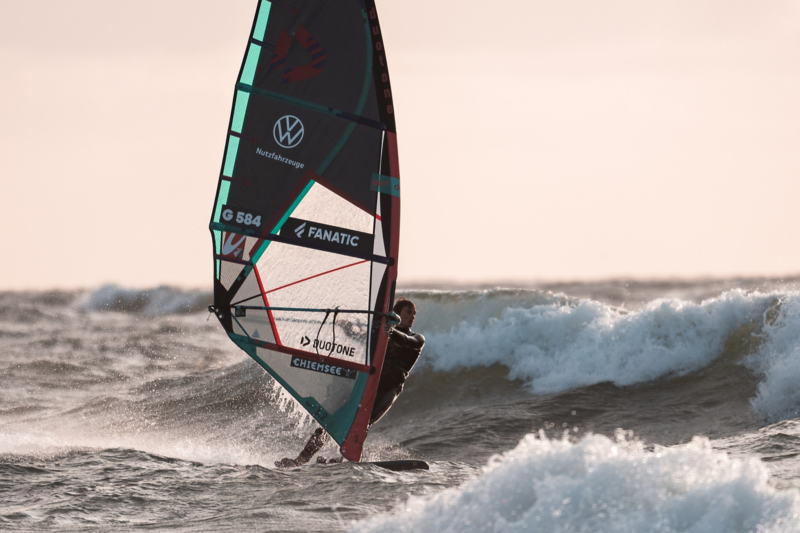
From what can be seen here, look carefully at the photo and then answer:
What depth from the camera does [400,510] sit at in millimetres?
4098

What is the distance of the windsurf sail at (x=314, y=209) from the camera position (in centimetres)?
591

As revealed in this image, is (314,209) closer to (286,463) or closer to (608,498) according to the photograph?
(286,463)

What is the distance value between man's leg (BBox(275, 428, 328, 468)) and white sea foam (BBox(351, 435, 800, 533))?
205 centimetres

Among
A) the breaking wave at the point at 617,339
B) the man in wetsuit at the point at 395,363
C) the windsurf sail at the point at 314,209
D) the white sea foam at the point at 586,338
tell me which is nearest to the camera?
the windsurf sail at the point at 314,209

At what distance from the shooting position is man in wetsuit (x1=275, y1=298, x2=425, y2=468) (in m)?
6.19

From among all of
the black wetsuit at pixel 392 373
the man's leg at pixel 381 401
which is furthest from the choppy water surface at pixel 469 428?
the man's leg at pixel 381 401

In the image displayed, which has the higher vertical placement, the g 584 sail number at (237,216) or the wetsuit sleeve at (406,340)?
the g 584 sail number at (237,216)

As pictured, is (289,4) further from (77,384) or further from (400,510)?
(77,384)

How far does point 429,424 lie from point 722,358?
390 cm

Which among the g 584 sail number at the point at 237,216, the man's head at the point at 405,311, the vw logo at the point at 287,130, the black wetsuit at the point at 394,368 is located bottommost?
the black wetsuit at the point at 394,368

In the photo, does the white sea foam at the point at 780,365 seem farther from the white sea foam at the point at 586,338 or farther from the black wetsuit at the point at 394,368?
the black wetsuit at the point at 394,368

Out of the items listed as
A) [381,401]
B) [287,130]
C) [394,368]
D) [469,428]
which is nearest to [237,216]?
[287,130]

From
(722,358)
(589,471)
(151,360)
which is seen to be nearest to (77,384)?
(151,360)

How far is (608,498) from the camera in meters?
3.64
